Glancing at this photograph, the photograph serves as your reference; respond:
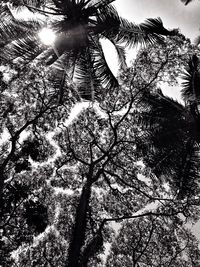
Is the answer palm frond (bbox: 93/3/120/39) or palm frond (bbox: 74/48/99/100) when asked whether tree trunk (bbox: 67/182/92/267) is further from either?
palm frond (bbox: 93/3/120/39)

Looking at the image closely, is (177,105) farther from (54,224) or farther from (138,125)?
(54,224)

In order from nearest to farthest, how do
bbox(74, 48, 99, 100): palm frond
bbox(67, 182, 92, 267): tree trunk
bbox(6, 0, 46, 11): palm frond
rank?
bbox(6, 0, 46, 11): palm frond
bbox(67, 182, 92, 267): tree trunk
bbox(74, 48, 99, 100): palm frond

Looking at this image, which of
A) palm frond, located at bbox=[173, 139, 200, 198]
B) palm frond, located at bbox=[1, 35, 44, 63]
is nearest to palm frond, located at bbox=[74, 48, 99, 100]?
palm frond, located at bbox=[1, 35, 44, 63]

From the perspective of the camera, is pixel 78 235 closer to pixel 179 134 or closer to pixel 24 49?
pixel 179 134

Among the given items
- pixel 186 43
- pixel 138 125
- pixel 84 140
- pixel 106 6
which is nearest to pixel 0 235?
pixel 84 140

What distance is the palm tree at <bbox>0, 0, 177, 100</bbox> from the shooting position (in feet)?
25.7

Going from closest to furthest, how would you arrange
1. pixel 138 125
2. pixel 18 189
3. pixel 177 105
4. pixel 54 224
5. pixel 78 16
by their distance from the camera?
pixel 78 16 < pixel 177 105 < pixel 138 125 < pixel 18 189 < pixel 54 224

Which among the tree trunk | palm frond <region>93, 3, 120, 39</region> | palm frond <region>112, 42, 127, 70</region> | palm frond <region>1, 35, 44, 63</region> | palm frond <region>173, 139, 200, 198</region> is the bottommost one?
the tree trunk

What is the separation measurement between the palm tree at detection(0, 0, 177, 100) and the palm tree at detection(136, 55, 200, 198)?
278 centimetres

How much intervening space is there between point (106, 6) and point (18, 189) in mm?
10345

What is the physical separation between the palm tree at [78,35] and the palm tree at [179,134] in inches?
109

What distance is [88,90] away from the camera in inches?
350

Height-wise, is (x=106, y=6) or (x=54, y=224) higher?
(x=106, y=6)

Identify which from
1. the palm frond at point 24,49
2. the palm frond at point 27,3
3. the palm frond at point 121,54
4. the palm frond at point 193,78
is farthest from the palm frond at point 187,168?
the palm frond at point 27,3
